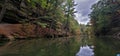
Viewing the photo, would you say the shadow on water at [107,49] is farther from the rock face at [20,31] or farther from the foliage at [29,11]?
the foliage at [29,11]

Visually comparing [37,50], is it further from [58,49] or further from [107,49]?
[107,49]

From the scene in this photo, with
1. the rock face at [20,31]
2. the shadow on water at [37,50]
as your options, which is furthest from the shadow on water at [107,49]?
the rock face at [20,31]

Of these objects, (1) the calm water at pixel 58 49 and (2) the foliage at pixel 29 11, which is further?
(2) the foliage at pixel 29 11

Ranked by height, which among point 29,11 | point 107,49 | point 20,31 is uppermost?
point 29,11

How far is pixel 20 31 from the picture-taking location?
29109 millimetres

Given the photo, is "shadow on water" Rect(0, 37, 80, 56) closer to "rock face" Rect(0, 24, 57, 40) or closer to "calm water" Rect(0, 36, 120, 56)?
"calm water" Rect(0, 36, 120, 56)

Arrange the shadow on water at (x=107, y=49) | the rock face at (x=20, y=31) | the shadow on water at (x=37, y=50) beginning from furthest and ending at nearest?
the rock face at (x=20, y=31), the shadow on water at (x=37, y=50), the shadow on water at (x=107, y=49)

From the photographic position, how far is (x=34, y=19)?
119 ft

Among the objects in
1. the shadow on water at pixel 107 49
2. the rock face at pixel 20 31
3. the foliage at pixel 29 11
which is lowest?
Answer: the shadow on water at pixel 107 49

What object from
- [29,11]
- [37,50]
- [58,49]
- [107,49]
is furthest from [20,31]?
[107,49]

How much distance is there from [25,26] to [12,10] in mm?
3418

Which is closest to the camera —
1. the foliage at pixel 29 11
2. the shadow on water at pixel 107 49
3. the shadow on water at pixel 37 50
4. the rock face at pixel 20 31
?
the shadow on water at pixel 107 49

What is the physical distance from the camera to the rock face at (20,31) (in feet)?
83.0

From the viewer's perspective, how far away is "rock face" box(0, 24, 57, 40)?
25306mm
